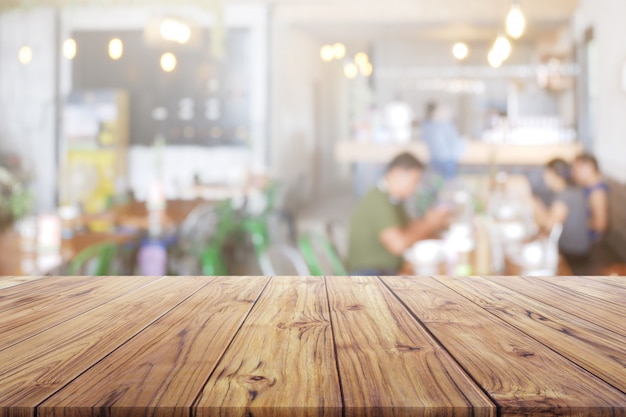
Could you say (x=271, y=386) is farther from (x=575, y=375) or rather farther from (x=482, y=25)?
(x=482, y=25)

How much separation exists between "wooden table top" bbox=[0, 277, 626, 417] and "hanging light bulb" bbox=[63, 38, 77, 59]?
7.54 meters

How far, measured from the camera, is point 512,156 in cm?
627

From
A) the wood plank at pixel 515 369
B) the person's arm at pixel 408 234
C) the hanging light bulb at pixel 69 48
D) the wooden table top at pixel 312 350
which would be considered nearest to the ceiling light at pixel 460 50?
the person's arm at pixel 408 234

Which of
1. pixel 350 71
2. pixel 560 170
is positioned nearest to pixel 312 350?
pixel 560 170

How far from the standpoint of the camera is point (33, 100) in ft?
27.4

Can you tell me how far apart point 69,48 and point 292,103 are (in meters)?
2.86

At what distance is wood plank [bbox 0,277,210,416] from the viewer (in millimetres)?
675

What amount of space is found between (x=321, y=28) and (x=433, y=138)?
7.88 feet

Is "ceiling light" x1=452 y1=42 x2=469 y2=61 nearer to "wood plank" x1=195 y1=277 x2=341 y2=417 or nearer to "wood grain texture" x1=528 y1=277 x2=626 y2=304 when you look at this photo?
"wood grain texture" x1=528 y1=277 x2=626 y2=304

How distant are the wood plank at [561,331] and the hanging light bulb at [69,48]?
309 inches

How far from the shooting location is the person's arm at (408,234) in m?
3.16

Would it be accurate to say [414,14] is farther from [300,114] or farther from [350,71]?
[300,114]

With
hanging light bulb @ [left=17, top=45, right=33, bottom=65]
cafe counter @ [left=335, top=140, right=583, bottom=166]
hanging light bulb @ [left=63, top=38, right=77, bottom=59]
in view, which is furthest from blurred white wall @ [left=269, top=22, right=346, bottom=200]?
hanging light bulb @ [left=17, top=45, right=33, bottom=65]

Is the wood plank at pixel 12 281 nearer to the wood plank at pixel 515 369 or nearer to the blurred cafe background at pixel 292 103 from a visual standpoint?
the wood plank at pixel 515 369
